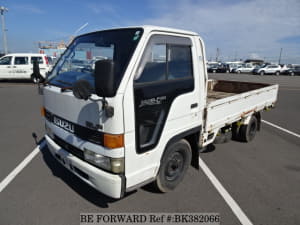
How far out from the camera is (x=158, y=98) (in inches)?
87.6

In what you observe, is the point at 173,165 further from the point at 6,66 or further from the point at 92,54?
the point at 6,66

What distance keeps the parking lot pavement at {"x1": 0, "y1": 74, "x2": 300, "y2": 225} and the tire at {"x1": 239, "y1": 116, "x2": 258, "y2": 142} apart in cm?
33

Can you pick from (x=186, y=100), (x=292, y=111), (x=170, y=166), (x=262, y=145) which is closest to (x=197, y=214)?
(x=170, y=166)

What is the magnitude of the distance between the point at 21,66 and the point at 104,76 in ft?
49.6

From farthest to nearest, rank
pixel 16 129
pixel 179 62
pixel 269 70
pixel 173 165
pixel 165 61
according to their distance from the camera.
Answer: pixel 269 70
pixel 16 129
pixel 173 165
pixel 179 62
pixel 165 61

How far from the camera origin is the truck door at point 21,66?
13.5 m

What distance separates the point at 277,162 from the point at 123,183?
3410 millimetres

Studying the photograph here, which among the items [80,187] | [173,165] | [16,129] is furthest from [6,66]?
[173,165]

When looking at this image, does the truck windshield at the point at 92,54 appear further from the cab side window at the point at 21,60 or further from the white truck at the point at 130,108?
the cab side window at the point at 21,60

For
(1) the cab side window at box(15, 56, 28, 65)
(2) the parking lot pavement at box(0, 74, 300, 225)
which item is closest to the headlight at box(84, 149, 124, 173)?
(2) the parking lot pavement at box(0, 74, 300, 225)

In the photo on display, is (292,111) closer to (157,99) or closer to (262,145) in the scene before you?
(262,145)

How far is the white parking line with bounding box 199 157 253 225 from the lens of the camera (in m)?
2.41

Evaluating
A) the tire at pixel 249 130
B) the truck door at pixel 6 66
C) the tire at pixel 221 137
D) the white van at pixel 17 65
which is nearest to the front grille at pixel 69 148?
the tire at pixel 221 137

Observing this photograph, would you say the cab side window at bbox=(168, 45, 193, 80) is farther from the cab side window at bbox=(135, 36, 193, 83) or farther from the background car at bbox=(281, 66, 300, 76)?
the background car at bbox=(281, 66, 300, 76)
